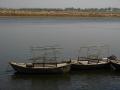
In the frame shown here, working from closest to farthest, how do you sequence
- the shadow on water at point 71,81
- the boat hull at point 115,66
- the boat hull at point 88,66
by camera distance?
the shadow on water at point 71,81 → the boat hull at point 88,66 → the boat hull at point 115,66

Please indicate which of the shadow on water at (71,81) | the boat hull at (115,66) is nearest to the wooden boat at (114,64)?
the boat hull at (115,66)

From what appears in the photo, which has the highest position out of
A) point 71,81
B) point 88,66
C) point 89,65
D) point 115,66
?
point 89,65

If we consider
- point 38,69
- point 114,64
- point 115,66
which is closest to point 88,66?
point 114,64

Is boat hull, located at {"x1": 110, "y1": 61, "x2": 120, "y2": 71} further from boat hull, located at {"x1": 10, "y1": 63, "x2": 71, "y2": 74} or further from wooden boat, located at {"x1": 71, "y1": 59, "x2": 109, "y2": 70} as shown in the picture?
boat hull, located at {"x1": 10, "y1": 63, "x2": 71, "y2": 74}

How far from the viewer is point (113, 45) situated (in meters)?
54.8

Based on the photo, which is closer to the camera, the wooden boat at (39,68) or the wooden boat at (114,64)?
the wooden boat at (39,68)

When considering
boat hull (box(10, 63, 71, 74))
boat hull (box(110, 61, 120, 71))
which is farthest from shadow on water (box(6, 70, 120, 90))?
boat hull (box(110, 61, 120, 71))

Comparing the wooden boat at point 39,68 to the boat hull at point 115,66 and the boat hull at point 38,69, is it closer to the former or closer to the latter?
the boat hull at point 38,69

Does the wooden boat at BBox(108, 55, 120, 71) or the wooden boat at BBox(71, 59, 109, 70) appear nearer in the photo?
the wooden boat at BBox(71, 59, 109, 70)

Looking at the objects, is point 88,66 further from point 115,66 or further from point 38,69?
point 38,69

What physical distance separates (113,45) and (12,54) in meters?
18.3

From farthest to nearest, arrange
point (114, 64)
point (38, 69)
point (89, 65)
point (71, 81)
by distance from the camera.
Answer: point (114, 64), point (89, 65), point (38, 69), point (71, 81)

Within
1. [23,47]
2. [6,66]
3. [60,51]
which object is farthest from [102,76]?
[23,47]

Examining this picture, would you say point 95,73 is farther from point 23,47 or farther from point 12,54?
point 23,47
